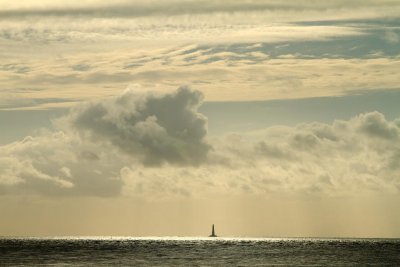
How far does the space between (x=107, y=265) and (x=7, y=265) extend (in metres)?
16.6

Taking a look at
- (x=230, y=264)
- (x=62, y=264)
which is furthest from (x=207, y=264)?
(x=62, y=264)

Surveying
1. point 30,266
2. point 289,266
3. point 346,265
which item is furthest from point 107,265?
point 346,265

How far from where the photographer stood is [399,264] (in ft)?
459

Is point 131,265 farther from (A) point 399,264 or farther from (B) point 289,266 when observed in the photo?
(A) point 399,264

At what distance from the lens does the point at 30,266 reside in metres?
124

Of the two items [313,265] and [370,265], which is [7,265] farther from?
[370,265]

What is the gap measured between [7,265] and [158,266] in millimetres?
25196

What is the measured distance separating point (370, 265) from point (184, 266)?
112ft

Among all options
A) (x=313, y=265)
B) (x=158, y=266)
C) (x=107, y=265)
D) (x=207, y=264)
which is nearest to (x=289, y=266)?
(x=313, y=265)

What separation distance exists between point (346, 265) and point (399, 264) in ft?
37.6

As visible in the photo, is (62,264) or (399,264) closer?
(62,264)

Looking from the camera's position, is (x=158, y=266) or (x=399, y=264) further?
(x=399, y=264)

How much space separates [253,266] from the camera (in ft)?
Result: 416

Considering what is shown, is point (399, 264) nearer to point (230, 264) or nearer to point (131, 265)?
point (230, 264)
